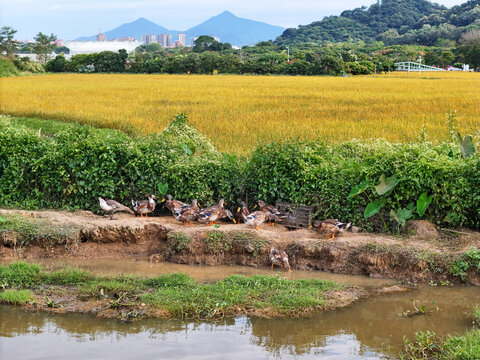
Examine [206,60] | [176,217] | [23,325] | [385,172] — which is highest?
[206,60]

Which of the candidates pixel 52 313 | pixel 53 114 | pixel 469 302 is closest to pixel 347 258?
pixel 469 302

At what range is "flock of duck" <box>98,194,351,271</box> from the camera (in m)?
8.69

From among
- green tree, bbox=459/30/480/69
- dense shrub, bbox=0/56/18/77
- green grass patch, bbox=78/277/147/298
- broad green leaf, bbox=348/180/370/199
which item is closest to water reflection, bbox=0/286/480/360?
green grass patch, bbox=78/277/147/298

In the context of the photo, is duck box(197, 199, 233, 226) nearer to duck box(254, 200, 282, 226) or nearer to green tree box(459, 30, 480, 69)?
duck box(254, 200, 282, 226)

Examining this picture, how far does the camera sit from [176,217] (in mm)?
9242

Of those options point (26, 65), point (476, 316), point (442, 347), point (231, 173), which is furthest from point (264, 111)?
point (26, 65)

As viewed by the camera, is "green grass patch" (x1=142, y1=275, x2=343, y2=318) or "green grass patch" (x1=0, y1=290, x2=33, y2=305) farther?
"green grass patch" (x1=0, y1=290, x2=33, y2=305)

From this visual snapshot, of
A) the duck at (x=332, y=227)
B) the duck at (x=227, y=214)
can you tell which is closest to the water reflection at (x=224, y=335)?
the duck at (x=332, y=227)

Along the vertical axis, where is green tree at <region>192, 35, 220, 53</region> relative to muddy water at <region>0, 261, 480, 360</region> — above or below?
above

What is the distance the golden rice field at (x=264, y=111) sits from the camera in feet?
49.8

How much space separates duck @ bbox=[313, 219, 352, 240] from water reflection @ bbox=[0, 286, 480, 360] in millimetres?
1755

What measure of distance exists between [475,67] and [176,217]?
190 ft

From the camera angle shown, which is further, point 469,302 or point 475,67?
point 475,67

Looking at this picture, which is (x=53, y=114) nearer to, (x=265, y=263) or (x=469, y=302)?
(x=265, y=263)
